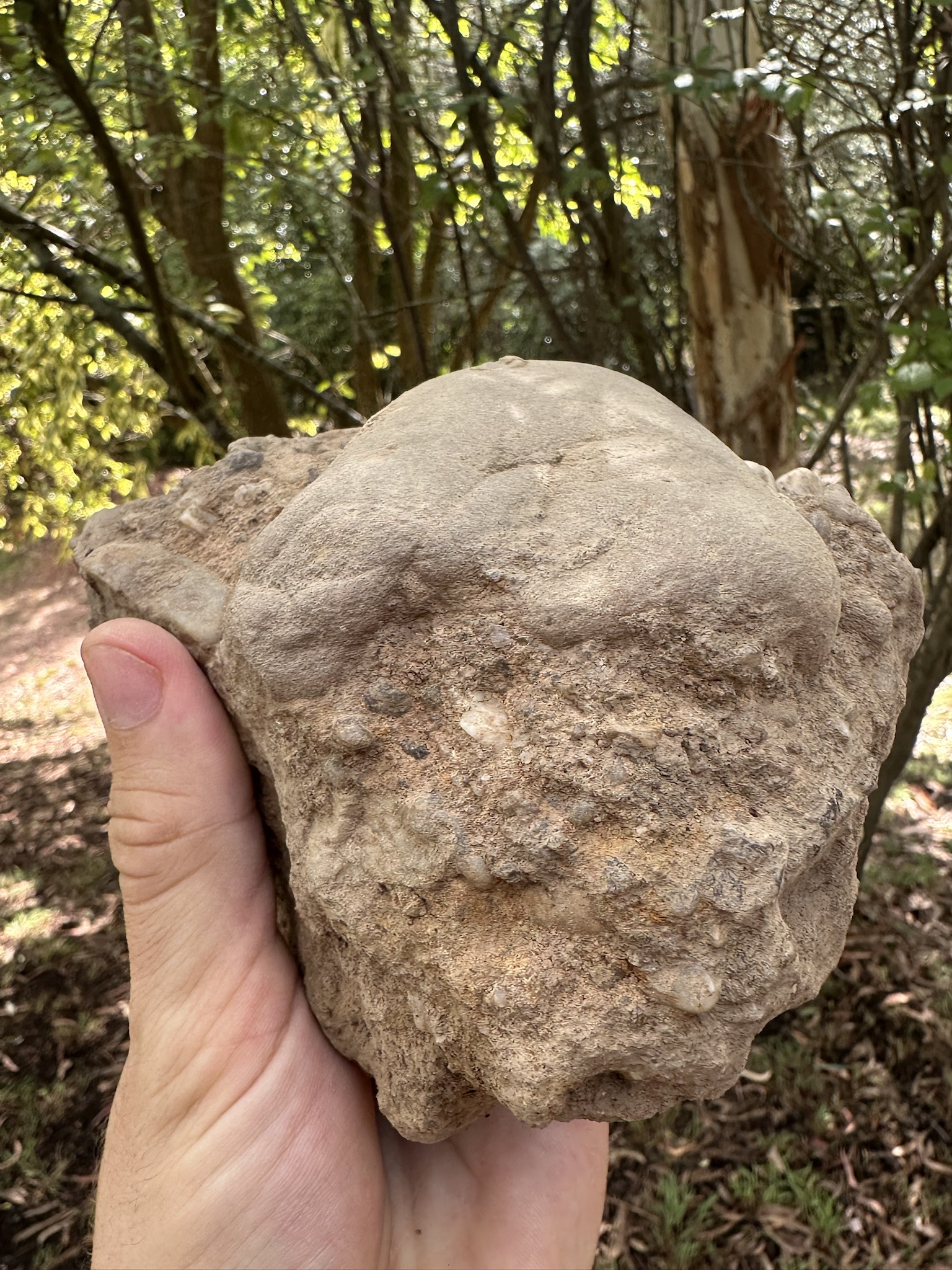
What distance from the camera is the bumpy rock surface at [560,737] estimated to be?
1.12 meters

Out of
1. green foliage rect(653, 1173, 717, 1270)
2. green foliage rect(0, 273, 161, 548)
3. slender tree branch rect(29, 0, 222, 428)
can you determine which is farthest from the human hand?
→ green foliage rect(0, 273, 161, 548)

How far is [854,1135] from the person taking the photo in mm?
2580

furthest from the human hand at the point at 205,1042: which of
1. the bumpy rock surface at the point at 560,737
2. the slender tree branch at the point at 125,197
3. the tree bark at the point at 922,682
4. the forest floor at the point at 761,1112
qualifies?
the slender tree branch at the point at 125,197

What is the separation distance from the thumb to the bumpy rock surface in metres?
0.11

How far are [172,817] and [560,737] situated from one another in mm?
646

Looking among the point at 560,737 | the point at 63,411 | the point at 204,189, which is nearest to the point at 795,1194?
the point at 560,737

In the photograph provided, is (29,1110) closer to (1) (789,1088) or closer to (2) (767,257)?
(1) (789,1088)

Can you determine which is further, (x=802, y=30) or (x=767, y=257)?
(x=767, y=257)

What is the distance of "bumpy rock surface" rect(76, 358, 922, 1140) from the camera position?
3.68 ft

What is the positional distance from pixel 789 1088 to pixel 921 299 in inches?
84.0

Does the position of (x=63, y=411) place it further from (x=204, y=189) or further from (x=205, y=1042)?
Answer: (x=205, y=1042)

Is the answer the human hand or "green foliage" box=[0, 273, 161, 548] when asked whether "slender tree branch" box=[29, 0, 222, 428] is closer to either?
"green foliage" box=[0, 273, 161, 548]

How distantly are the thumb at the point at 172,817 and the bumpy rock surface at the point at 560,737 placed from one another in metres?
0.11

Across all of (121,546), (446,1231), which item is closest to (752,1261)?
(446,1231)
